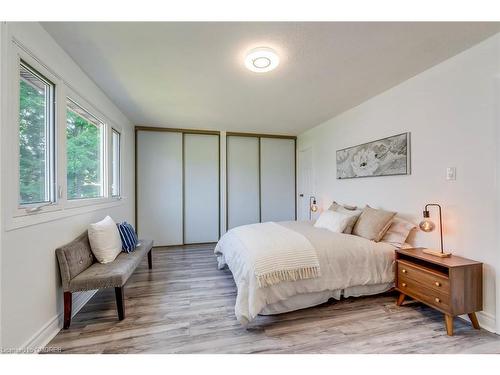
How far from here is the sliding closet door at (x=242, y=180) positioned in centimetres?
478

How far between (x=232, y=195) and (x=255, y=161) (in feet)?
3.05

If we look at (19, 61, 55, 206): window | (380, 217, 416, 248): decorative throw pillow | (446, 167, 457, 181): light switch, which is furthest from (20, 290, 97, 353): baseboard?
(446, 167, 457, 181): light switch

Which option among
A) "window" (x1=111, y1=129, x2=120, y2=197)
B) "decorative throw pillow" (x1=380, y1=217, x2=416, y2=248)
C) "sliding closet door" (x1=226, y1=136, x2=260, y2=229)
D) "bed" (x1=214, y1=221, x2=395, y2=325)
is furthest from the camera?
"sliding closet door" (x1=226, y1=136, x2=260, y2=229)

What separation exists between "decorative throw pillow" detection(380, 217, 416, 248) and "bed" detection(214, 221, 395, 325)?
0.14 m

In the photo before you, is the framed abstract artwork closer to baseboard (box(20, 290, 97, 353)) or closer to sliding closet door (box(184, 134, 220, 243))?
sliding closet door (box(184, 134, 220, 243))

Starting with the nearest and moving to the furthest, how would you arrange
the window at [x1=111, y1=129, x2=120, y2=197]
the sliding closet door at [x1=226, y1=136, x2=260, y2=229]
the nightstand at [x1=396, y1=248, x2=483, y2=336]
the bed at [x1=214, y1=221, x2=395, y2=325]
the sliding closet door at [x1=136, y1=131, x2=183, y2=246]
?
the nightstand at [x1=396, y1=248, x2=483, y2=336]
the bed at [x1=214, y1=221, x2=395, y2=325]
the window at [x1=111, y1=129, x2=120, y2=197]
the sliding closet door at [x1=136, y1=131, x2=183, y2=246]
the sliding closet door at [x1=226, y1=136, x2=260, y2=229]

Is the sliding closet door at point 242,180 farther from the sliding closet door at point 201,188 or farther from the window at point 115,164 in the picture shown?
the window at point 115,164

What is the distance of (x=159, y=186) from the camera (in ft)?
14.3

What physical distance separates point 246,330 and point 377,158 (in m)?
2.55

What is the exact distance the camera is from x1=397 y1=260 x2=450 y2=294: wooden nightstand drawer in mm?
1754

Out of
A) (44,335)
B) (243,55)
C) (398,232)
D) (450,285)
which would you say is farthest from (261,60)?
(44,335)

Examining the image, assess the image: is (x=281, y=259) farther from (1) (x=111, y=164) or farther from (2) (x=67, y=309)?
(1) (x=111, y=164)

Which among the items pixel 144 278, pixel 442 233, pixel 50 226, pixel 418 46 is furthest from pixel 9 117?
pixel 442 233
